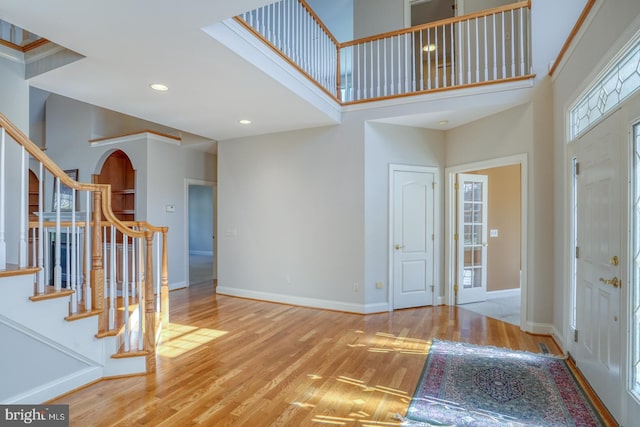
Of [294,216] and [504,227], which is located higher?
[294,216]

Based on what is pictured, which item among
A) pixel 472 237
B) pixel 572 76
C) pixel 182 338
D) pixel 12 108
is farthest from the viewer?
pixel 472 237

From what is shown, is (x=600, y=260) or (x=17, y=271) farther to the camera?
(x=600, y=260)

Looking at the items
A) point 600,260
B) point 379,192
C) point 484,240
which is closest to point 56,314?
point 379,192

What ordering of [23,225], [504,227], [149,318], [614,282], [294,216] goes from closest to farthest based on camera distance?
[614,282] → [23,225] → [149,318] → [294,216] → [504,227]

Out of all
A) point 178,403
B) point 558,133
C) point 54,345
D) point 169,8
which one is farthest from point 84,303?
point 558,133

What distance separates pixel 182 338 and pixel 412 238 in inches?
128

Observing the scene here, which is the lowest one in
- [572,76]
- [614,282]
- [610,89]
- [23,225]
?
[614,282]

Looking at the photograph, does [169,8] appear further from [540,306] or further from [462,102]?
[540,306]

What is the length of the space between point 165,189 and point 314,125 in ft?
10.1

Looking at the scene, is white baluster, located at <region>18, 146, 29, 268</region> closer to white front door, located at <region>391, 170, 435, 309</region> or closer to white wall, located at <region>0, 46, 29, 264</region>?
white wall, located at <region>0, 46, 29, 264</region>

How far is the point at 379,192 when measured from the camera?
4.68 metres

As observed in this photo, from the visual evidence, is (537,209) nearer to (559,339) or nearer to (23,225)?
(559,339)

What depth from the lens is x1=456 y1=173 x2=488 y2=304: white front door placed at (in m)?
5.05

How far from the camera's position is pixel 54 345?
2408mm
